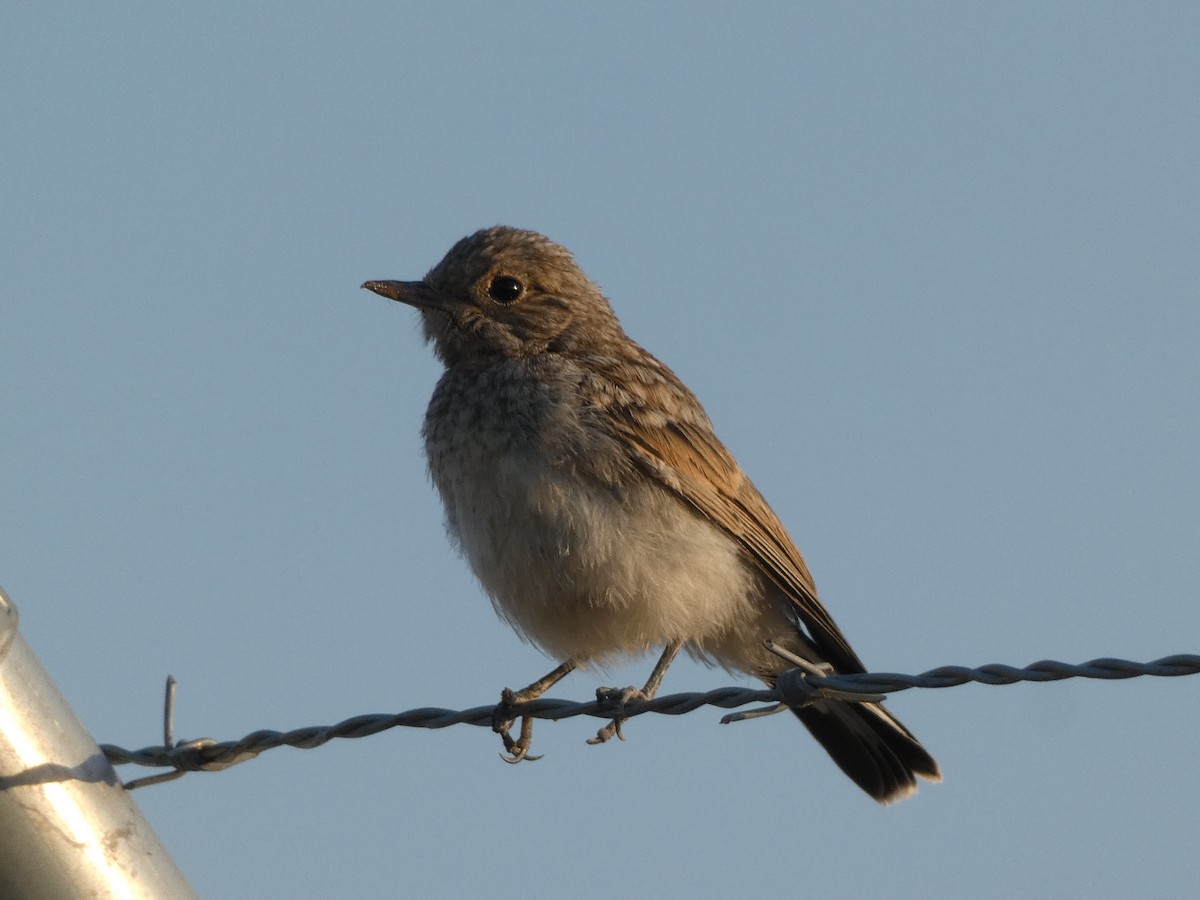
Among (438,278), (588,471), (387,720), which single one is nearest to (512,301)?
(438,278)

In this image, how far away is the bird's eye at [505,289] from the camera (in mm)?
8555

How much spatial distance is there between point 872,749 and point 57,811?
4892 millimetres

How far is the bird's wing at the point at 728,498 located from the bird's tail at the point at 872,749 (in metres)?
0.26

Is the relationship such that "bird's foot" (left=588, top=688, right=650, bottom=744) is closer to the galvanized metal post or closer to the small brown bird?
the small brown bird

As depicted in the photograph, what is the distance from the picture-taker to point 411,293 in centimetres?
855

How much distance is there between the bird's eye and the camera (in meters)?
8.55

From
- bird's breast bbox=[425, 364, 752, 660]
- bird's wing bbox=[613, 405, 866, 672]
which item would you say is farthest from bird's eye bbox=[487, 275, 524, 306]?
bird's wing bbox=[613, 405, 866, 672]

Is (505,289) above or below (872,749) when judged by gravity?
above

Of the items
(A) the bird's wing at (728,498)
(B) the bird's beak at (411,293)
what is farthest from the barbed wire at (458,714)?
(B) the bird's beak at (411,293)

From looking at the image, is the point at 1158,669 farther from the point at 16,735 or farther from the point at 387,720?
the point at 16,735

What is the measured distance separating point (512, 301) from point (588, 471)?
1.87m

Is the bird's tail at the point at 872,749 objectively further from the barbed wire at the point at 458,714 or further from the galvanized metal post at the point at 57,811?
the galvanized metal post at the point at 57,811

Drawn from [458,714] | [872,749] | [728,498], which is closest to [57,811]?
[458,714]

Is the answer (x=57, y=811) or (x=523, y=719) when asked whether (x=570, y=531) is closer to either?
(x=523, y=719)
